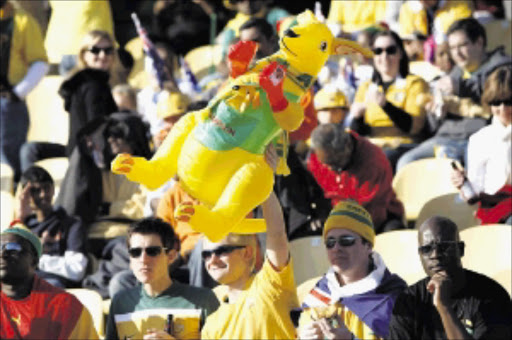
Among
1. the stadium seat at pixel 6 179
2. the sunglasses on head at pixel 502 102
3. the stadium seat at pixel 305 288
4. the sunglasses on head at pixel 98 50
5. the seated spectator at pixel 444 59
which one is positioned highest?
the sunglasses on head at pixel 98 50

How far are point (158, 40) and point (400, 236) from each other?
176 inches

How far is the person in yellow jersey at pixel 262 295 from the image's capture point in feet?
17.7

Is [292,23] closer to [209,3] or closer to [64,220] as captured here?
[64,220]

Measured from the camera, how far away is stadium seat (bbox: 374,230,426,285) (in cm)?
683

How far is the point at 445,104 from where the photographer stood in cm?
848

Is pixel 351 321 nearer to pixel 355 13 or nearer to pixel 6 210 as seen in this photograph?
pixel 6 210

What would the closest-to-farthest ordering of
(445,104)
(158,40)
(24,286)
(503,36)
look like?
(24,286), (445,104), (503,36), (158,40)

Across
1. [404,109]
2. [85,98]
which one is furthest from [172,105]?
[404,109]

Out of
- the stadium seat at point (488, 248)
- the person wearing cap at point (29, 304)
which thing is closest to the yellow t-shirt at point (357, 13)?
the stadium seat at point (488, 248)

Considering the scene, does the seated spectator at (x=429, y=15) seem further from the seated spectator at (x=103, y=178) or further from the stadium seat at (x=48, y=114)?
the stadium seat at (x=48, y=114)

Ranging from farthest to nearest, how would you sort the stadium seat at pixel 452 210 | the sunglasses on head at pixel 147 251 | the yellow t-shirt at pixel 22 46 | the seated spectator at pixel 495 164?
the yellow t-shirt at pixel 22 46, the stadium seat at pixel 452 210, the seated spectator at pixel 495 164, the sunglasses on head at pixel 147 251

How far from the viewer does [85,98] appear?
9.11 m

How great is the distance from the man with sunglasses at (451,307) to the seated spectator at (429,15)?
484 cm

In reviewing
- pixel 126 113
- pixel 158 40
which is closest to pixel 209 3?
pixel 158 40
